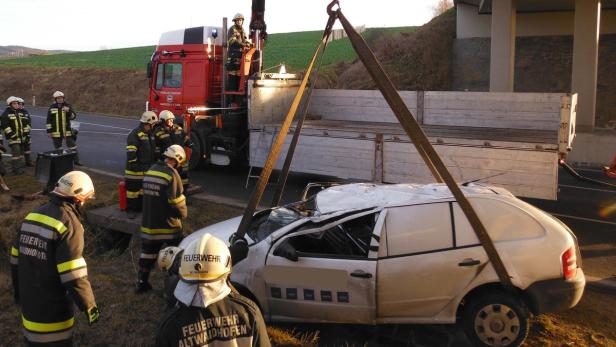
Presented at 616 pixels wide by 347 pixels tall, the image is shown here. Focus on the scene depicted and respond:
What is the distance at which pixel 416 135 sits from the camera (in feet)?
14.5

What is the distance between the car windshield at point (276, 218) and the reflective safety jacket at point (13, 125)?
29.6ft

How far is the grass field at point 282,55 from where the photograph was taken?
1614 inches

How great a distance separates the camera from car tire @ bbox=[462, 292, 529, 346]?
4.78m

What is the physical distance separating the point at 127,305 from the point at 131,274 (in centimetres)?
129

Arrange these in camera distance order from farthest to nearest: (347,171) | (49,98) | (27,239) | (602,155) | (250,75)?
(49,98), (602,155), (250,75), (347,171), (27,239)

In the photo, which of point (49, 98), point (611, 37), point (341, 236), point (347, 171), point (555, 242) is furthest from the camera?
point (49, 98)

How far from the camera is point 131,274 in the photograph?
7.18 meters

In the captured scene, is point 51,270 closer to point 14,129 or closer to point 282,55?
point 14,129

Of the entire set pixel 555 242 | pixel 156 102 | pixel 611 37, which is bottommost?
pixel 555 242

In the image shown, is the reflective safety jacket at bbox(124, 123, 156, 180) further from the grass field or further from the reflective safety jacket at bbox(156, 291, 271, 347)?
the grass field

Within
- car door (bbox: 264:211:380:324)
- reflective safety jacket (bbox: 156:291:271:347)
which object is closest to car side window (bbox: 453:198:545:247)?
→ car door (bbox: 264:211:380:324)

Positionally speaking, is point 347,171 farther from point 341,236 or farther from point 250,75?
point 341,236

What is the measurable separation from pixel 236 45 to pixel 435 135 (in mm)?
5410

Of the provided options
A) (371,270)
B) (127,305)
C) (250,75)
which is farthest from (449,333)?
(250,75)
